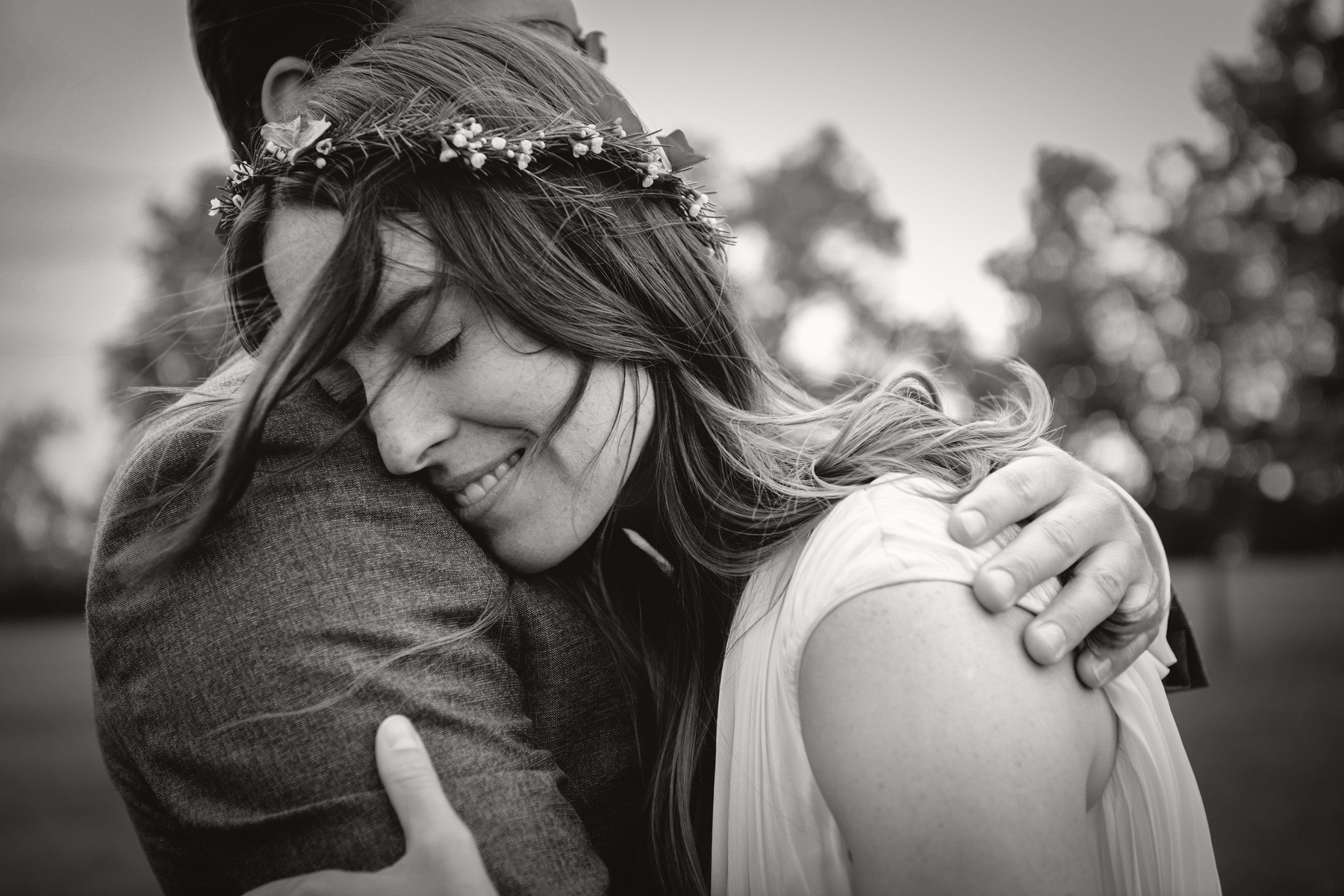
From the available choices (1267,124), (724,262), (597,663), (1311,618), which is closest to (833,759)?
(597,663)

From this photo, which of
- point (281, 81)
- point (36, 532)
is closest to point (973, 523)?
point (281, 81)

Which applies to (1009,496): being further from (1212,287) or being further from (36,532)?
(36,532)

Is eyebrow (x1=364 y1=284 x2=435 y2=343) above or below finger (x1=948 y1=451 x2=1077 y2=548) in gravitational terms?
above

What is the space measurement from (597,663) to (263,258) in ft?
4.08

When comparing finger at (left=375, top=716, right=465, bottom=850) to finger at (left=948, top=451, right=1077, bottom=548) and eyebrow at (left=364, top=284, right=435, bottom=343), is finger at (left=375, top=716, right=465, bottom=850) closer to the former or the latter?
eyebrow at (left=364, top=284, right=435, bottom=343)

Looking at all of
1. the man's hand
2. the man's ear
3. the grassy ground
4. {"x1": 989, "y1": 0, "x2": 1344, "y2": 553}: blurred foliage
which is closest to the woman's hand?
the man's hand

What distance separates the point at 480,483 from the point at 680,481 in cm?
49

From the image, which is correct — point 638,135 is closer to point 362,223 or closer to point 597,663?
point 362,223

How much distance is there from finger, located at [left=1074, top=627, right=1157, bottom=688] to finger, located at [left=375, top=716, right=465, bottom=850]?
1.17 metres

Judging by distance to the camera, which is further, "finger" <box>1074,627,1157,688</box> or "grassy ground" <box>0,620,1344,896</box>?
"grassy ground" <box>0,620,1344,896</box>

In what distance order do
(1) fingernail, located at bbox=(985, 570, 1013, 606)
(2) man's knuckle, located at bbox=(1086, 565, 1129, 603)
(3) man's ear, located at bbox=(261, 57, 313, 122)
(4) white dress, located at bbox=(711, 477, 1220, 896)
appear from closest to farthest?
(1) fingernail, located at bbox=(985, 570, 1013, 606)
(4) white dress, located at bbox=(711, 477, 1220, 896)
(2) man's knuckle, located at bbox=(1086, 565, 1129, 603)
(3) man's ear, located at bbox=(261, 57, 313, 122)

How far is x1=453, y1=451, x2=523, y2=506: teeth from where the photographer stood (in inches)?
85.4

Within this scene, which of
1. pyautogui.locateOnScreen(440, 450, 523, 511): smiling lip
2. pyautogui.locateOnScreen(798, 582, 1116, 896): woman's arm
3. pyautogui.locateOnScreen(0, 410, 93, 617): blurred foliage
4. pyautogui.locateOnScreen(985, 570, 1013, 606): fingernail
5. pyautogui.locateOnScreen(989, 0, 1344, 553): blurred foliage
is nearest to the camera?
pyautogui.locateOnScreen(798, 582, 1116, 896): woman's arm

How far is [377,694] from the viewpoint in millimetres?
1637
